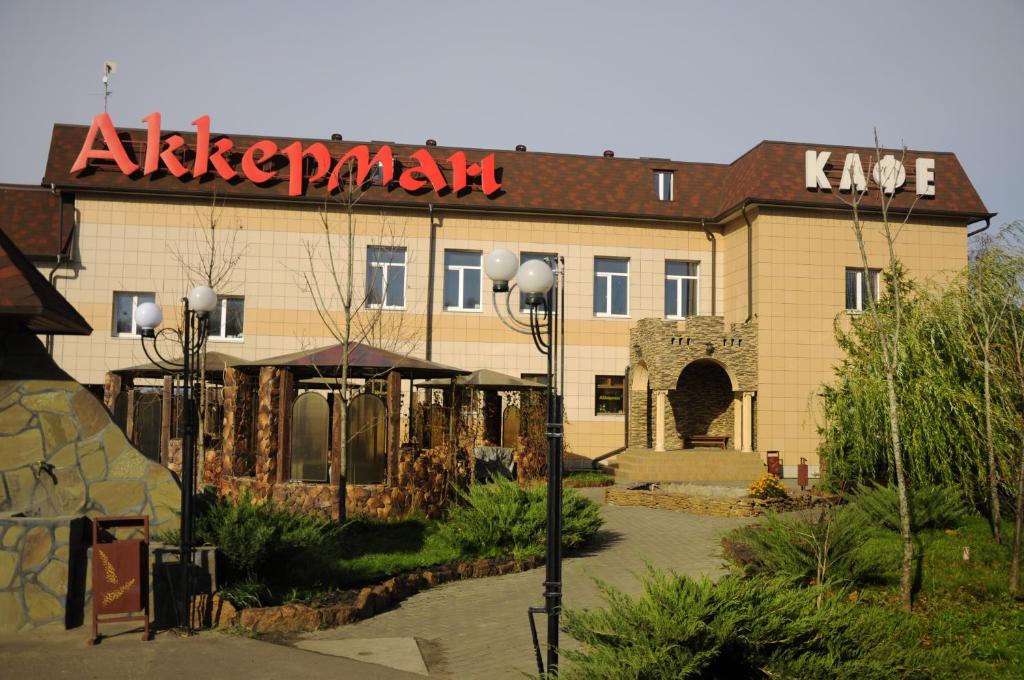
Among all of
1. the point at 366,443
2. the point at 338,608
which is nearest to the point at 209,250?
the point at 366,443

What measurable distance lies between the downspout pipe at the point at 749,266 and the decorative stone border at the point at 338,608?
16.4 metres

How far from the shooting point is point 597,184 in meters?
28.3

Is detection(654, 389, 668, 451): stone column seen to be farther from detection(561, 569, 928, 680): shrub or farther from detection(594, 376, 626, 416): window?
detection(561, 569, 928, 680): shrub

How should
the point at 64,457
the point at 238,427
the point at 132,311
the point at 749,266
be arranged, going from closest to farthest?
the point at 64,457
the point at 238,427
the point at 132,311
the point at 749,266

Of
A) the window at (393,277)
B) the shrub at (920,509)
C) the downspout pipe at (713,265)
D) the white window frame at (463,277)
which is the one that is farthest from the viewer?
the downspout pipe at (713,265)

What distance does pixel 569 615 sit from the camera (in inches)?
244

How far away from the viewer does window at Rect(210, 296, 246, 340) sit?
26.0 m

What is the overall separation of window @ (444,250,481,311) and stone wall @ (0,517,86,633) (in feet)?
61.4

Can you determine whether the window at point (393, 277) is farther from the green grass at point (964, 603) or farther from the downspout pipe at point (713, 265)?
the green grass at point (964, 603)

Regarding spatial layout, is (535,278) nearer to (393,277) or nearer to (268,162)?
(393,277)

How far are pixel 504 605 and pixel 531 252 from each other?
17961 millimetres

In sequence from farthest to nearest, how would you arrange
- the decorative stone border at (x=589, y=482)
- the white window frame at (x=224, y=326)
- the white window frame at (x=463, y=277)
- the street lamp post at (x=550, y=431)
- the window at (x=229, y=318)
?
the white window frame at (x=463, y=277) < the window at (x=229, y=318) < the white window frame at (x=224, y=326) < the decorative stone border at (x=589, y=482) < the street lamp post at (x=550, y=431)

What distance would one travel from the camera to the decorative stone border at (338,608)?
8945 millimetres

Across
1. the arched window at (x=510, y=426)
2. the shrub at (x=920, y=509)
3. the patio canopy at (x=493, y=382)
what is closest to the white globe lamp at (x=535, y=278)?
the shrub at (x=920, y=509)
